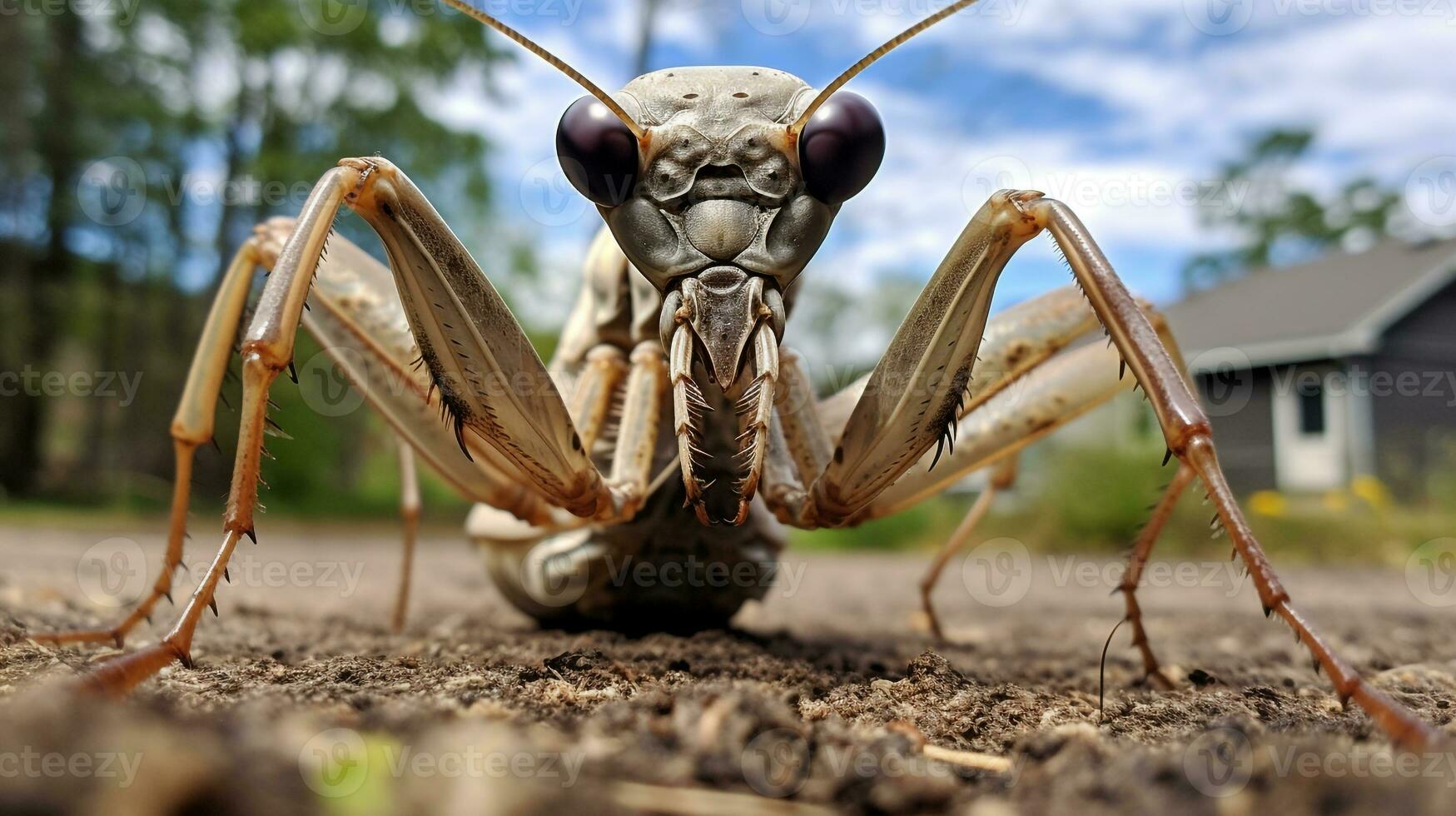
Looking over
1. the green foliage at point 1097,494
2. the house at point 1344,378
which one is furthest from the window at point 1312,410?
the green foliage at point 1097,494

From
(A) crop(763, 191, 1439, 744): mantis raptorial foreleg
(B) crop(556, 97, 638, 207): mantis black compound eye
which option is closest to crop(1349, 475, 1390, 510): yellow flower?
(A) crop(763, 191, 1439, 744): mantis raptorial foreleg

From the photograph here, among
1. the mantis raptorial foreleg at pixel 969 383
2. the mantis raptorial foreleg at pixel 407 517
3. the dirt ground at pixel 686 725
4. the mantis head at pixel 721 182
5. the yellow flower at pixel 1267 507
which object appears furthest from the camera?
the yellow flower at pixel 1267 507

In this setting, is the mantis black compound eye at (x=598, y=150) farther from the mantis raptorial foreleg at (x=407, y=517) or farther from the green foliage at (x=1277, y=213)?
the green foliage at (x=1277, y=213)

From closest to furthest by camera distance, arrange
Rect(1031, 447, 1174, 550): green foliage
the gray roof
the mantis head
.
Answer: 1. the mantis head
2. Rect(1031, 447, 1174, 550): green foliage
3. the gray roof

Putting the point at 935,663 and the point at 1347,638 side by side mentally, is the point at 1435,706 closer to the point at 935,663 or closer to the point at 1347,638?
the point at 935,663

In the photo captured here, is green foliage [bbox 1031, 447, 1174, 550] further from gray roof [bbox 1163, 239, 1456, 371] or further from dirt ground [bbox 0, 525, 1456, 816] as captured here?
dirt ground [bbox 0, 525, 1456, 816]

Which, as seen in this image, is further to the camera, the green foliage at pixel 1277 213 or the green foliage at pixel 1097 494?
the green foliage at pixel 1277 213

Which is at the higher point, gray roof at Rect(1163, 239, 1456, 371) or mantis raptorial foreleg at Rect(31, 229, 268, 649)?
gray roof at Rect(1163, 239, 1456, 371)
